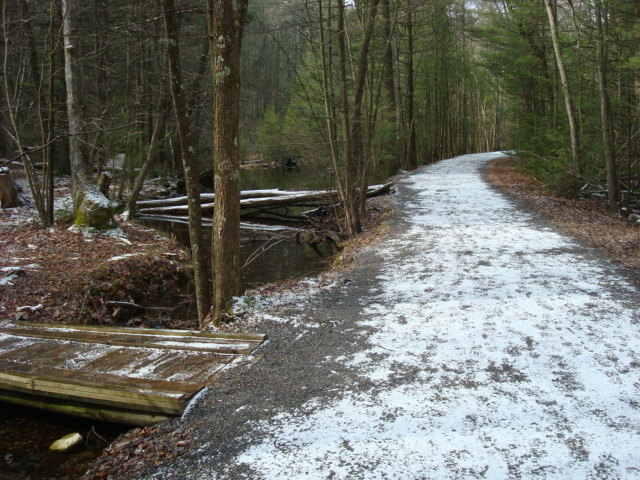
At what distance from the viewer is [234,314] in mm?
5676

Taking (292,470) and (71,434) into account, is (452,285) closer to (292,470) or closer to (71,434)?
(292,470)

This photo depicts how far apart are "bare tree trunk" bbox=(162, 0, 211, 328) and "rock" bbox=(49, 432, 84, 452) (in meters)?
1.99

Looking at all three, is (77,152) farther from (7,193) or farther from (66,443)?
(66,443)

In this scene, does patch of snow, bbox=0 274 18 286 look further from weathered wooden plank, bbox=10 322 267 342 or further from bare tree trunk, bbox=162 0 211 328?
bare tree trunk, bbox=162 0 211 328

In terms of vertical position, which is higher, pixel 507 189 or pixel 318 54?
pixel 318 54

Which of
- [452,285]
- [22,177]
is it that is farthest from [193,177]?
[22,177]

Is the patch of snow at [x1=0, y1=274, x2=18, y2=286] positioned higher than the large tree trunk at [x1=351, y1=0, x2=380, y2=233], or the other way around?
the large tree trunk at [x1=351, y1=0, x2=380, y2=233]

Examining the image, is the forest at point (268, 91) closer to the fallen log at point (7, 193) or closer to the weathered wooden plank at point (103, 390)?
the fallen log at point (7, 193)

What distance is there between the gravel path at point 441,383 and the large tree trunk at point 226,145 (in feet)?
2.00

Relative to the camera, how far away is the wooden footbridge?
3.93 meters

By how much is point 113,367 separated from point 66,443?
78 cm

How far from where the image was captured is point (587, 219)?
10297 millimetres

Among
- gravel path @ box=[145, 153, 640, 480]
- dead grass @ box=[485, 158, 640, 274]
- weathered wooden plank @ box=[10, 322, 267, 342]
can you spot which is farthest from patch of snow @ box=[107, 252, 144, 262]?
dead grass @ box=[485, 158, 640, 274]

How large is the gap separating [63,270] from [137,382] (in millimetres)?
4589
